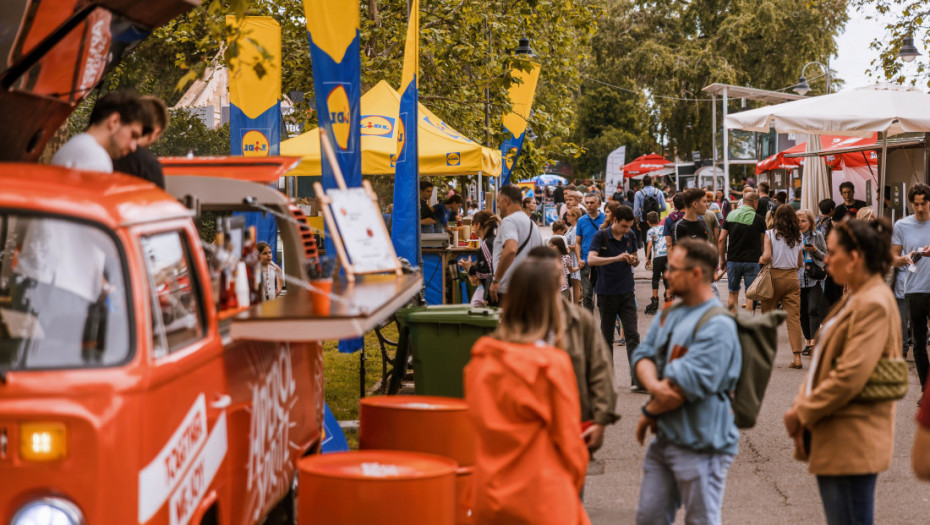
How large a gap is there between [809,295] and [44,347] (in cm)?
1143

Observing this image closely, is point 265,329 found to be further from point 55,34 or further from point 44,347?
point 55,34

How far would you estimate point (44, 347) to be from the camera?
12.3 feet

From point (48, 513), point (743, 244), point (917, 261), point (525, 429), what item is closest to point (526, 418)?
point (525, 429)

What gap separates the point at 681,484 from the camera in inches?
196

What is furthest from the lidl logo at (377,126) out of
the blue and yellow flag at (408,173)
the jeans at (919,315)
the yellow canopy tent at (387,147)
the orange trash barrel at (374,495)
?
the orange trash barrel at (374,495)

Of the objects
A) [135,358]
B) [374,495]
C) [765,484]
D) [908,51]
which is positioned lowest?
[765,484]

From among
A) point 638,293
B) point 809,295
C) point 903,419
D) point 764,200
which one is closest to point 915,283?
point 903,419

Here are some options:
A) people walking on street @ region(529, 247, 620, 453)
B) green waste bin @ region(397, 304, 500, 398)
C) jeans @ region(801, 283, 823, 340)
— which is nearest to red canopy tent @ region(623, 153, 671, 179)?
jeans @ region(801, 283, 823, 340)

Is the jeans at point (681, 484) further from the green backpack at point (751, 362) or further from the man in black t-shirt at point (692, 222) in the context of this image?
the man in black t-shirt at point (692, 222)

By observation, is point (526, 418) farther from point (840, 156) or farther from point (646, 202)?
point (646, 202)

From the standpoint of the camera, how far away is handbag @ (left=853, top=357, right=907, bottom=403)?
4.69 meters

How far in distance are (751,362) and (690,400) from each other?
Result: 0.37 metres

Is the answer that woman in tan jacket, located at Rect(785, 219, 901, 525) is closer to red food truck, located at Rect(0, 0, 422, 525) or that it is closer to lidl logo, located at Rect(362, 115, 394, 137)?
red food truck, located at Rect(0, 0, 422, 525)

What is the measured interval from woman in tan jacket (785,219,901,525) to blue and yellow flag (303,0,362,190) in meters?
5.18
